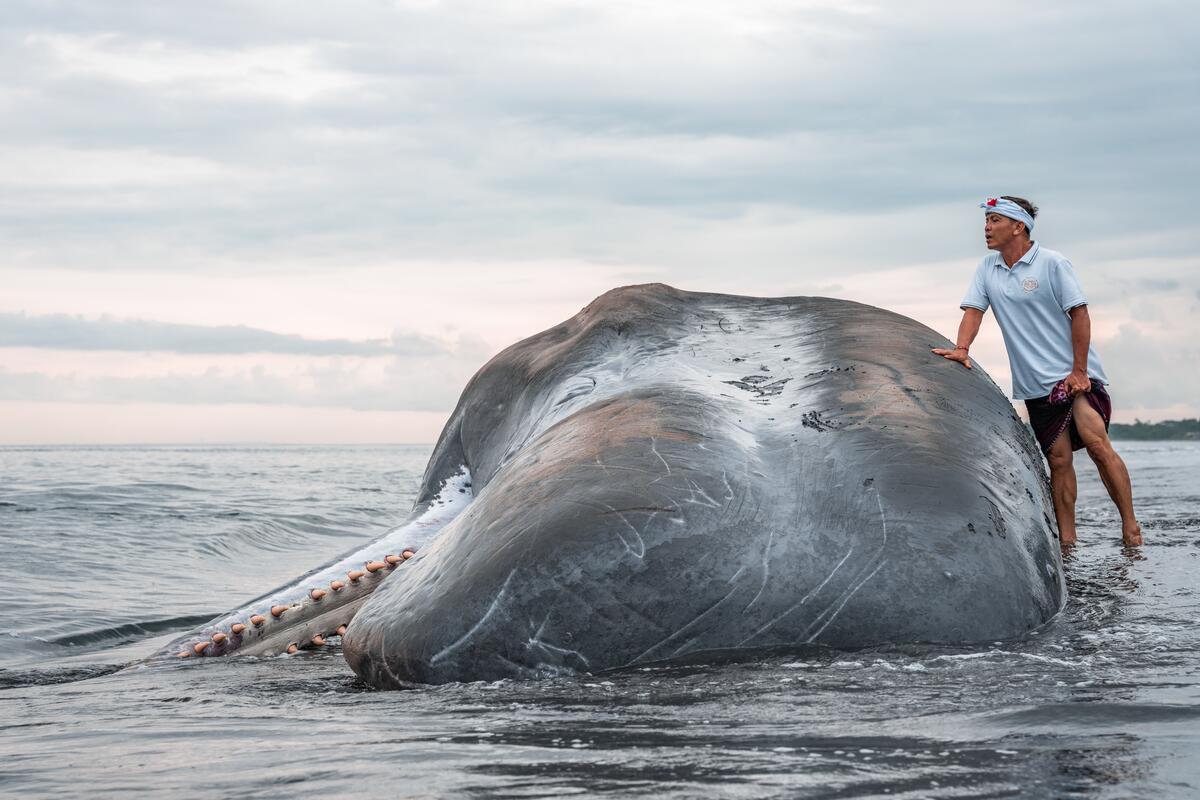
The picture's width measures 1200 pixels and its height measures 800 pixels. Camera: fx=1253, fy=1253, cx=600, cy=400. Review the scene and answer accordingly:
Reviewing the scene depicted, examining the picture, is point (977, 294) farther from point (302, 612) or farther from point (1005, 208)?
point (302, 612)

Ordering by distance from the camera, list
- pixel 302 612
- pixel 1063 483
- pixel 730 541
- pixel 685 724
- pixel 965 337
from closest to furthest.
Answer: pixel 685 724 < pixel 730 541 < pixel 302 612 < pixel 965 337 < pixel 1063 483

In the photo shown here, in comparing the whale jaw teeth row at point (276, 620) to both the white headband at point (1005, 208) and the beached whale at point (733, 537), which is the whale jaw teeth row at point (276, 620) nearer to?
the beached whale at point (733, 537)

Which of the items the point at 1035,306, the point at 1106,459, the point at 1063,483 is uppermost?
the point at 1035,306

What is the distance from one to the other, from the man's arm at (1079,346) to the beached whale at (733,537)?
7.90 ft

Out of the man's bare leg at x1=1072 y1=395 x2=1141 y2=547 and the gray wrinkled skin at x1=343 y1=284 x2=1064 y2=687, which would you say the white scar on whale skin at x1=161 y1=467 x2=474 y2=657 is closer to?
the gray wrinkled skin at x1=343 y1=284 x2=1064 y2=687

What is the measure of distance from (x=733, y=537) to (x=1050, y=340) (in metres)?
4.41

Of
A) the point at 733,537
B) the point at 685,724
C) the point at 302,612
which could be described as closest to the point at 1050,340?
the point at 733,537

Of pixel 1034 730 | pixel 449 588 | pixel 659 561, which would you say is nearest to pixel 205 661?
pixel 449 588

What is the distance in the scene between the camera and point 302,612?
5508 mm

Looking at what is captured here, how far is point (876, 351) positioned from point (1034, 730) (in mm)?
2794

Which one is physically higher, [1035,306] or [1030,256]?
[1030,256]

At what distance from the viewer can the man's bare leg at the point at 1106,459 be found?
7566 millimetres

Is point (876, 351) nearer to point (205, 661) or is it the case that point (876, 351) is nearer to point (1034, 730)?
point (1034, 730)

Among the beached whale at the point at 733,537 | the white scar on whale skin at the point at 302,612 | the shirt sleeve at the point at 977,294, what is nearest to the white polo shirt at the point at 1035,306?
the shirt sleeve at the point at 977,294
